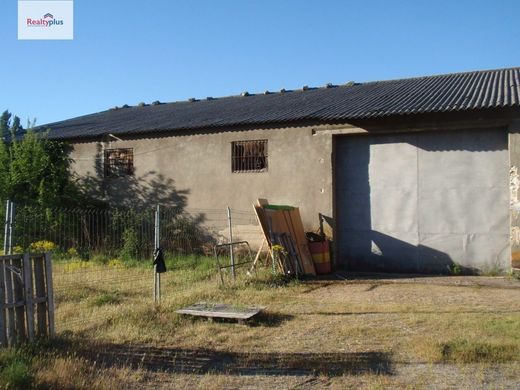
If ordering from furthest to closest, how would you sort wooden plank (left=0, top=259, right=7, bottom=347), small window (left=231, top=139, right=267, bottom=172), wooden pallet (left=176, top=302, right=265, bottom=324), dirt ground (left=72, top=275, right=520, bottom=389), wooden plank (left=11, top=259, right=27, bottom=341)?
small window (left=231, top=139, right=267, bottom=172)
wooden pallet (left=176, top=302, right=265, bottom=324)
wooden plank (left=11, top=259, right=27, bottom=341)
wooden plank (left=0, top=259, right=7, bottom=347)
dirt ground (left=72, top=275, right=520, bottom=389)

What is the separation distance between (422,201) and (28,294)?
377 inches

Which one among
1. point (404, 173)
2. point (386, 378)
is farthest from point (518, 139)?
point (386, 378)

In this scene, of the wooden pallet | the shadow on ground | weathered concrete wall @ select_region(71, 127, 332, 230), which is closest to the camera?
the shadow on ground

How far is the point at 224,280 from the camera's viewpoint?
1077cm

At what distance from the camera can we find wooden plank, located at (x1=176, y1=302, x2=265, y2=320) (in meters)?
7.49

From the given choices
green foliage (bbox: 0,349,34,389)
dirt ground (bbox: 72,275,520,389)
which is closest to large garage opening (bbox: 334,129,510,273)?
dirt ground (bbox: 72,275,520,389)

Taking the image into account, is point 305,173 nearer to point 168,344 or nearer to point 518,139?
point 518,139

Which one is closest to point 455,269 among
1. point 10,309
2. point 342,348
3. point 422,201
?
point 422,201

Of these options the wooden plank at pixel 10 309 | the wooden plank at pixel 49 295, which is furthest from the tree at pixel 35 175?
the wooden plank at pixel 10 309

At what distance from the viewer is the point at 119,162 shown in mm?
17016

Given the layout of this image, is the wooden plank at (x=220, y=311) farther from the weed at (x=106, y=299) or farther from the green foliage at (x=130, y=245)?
the green foliage at (x=130, y=245)

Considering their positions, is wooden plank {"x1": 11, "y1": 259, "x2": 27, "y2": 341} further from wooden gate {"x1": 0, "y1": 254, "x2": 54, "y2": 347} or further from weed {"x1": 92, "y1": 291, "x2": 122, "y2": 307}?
weed {"x1": 92, "y1": 291, "x2": 122, "y2": 307}

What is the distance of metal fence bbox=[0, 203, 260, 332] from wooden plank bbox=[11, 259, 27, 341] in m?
0.80

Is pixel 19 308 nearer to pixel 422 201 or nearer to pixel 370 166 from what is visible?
pixel 370 166
